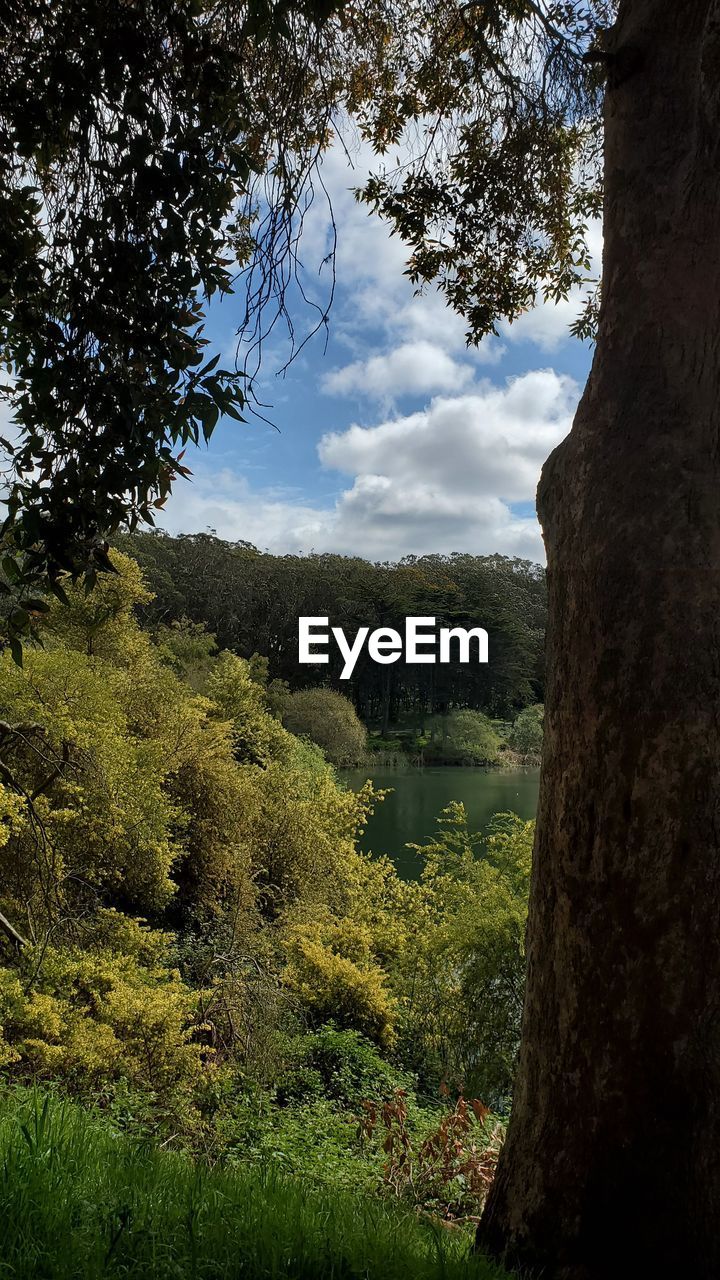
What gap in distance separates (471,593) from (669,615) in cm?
Result: 5010

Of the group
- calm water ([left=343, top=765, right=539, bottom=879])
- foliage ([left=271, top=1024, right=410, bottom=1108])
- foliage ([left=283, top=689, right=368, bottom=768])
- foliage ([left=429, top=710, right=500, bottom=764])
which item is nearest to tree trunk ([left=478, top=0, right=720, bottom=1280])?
foliage ([left=271, top=1024, right=410, bottom=1108])

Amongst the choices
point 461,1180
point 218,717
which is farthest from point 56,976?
point 218,717

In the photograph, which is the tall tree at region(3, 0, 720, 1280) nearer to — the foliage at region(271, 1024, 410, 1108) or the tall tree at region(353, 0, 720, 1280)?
the tall tree at region(353, 0, 720, 1280)

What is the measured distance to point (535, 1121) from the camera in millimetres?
2232

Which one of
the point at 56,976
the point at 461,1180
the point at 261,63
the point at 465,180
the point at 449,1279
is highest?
the point at 465,180

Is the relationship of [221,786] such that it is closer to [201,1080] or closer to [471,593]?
[201,1080]

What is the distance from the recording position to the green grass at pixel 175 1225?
1.65 meters

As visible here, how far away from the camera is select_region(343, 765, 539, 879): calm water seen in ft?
72.0

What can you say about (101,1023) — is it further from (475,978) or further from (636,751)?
(636,751)

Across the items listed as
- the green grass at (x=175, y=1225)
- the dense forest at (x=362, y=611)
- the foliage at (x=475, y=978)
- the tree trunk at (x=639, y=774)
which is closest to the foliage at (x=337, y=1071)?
the foliage at (x=475, y=978)

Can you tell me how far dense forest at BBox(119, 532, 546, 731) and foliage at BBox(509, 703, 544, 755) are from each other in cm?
306

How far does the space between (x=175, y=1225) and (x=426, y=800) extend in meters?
28.1

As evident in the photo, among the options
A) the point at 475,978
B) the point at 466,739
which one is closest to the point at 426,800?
the point at 466,739

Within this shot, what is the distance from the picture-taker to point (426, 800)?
29.5m
